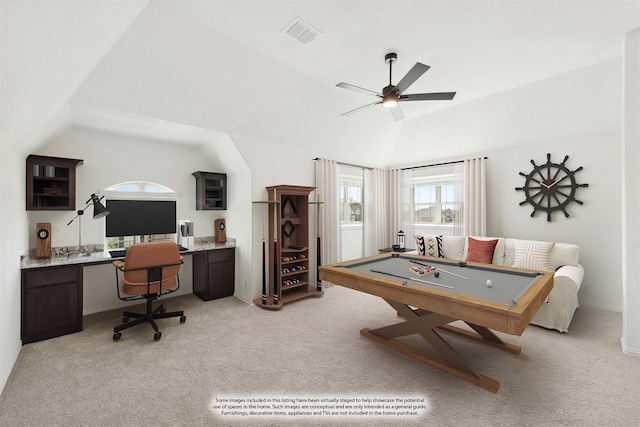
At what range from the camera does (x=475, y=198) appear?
4.72 metres

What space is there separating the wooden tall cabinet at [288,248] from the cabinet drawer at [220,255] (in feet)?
2.14

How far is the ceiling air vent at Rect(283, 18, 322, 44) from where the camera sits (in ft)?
8.02

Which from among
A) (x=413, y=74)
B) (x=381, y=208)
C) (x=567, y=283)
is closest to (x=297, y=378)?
(x=413, y=74)

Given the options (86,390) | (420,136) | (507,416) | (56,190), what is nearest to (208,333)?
(86,390)

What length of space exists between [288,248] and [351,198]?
1964 millimetres

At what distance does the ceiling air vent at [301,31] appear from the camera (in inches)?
96.2

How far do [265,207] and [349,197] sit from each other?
6.85 ft

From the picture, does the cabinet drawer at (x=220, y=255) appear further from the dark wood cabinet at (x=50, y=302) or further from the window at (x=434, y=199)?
the window at (x=434, y=199)

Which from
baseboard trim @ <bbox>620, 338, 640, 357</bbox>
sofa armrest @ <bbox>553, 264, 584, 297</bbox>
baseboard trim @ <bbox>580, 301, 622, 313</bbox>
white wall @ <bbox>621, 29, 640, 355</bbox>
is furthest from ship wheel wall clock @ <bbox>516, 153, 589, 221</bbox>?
baseboard trim @ <bbox>620, 338, 640, 357</bbox>

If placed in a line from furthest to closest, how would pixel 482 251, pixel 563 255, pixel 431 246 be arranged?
pixel 431 246
pixel 482 251
pixel 563 255

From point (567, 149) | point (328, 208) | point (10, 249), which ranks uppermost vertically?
point (567, 149)

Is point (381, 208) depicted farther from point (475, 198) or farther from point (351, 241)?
point (475, 198)

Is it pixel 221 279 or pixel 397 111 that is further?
pixel 221 279

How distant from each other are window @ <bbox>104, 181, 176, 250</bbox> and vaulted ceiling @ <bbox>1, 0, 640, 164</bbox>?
757mm
